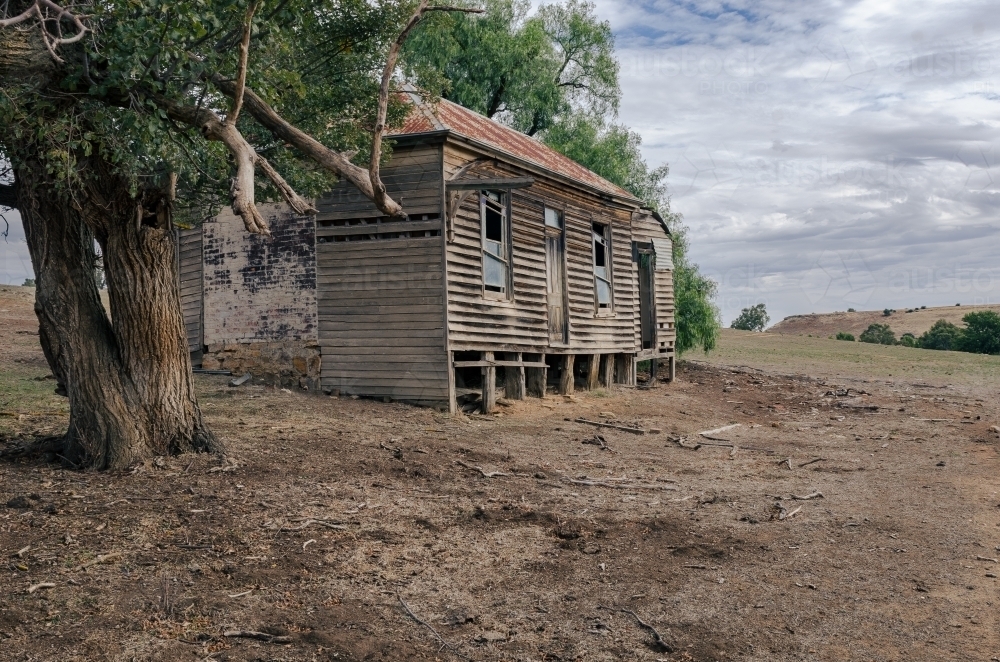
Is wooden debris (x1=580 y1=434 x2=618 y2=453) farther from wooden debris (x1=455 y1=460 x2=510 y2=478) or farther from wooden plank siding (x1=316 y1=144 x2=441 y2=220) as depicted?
wooden plank siding (x1=316 y1=144 x2=441 y2=220)

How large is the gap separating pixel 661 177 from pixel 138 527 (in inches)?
1005

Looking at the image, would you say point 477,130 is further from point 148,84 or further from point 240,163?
point 240,163

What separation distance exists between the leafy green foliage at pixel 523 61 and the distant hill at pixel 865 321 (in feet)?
154

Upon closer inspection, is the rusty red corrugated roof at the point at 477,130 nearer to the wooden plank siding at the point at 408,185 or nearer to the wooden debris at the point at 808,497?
the wooden plank siding at the point at 408,185

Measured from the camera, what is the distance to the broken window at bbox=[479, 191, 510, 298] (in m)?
15.5

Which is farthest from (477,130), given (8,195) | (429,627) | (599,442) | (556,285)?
(429,627)

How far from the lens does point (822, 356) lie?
1582 inches

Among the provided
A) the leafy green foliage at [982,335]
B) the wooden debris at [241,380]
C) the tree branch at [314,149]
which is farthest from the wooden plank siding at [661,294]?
the leafy green foliage at [982,335]

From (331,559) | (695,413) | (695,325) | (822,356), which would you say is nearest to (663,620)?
(331,559)

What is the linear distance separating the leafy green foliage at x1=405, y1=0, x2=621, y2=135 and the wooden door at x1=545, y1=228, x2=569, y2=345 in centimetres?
901

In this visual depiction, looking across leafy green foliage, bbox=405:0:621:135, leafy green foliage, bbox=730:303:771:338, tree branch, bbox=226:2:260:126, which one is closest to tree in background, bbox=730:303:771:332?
leafy green foliage, bbox=730:303:771:338

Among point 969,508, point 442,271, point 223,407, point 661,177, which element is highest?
point 661,177

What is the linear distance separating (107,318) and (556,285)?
11.3 metres

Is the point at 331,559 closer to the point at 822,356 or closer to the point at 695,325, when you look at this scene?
the point at 695,325
